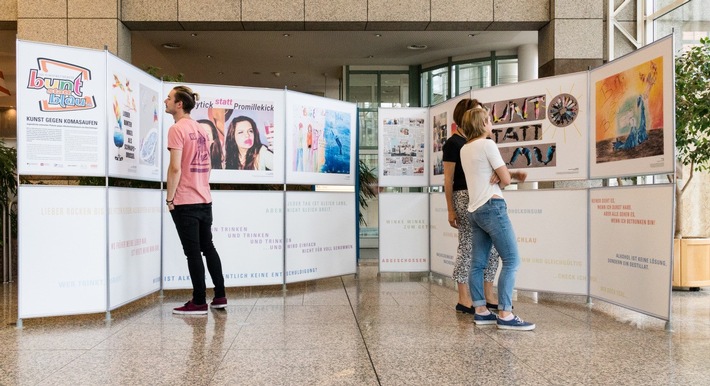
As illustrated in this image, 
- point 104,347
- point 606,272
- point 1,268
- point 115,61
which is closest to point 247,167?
point 115,61

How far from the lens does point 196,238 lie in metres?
5.01

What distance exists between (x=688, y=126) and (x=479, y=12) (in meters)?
3.37

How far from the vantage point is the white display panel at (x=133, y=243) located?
4.90 metres

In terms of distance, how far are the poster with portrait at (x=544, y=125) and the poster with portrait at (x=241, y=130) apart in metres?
2.10

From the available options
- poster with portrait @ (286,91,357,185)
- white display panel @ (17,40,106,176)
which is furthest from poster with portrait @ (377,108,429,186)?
white display panel @ (17,40,106,176)

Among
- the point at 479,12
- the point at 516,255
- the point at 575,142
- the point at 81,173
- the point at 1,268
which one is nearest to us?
the point at 516,255

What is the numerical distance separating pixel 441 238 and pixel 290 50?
6720mm

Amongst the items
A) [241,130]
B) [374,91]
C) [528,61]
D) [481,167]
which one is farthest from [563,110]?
[374,91]

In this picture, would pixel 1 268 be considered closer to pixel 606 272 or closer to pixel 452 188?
pixel 452 188

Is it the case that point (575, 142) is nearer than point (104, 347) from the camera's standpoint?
No

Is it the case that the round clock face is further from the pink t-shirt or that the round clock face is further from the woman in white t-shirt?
the pink t-shirt

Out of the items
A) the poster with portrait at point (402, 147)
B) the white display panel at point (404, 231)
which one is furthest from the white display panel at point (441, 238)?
the poster with portrait at point (402, 147)

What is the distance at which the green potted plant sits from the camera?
6195mm

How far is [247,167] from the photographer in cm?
622
